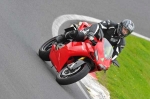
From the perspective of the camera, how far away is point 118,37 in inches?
413

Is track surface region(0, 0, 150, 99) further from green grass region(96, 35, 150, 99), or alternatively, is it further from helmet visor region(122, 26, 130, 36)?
green grass region(96, 35, 150, 99)

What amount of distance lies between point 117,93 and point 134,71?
10.5 feet

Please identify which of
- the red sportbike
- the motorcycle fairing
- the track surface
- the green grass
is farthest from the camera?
the green grass

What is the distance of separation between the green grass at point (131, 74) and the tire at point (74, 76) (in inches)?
108

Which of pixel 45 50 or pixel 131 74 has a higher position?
pixel 45 50

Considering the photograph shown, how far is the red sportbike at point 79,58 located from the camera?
9.45 m

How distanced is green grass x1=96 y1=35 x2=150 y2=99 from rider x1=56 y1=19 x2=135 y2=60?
6.11 ft

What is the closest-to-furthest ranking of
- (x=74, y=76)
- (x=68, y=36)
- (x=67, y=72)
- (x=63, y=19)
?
(x=74, y=76) < (x=67, y=72) < (x=68, y=36) < (x=63, y=19)

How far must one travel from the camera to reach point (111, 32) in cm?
1050

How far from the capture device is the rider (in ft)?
32.8

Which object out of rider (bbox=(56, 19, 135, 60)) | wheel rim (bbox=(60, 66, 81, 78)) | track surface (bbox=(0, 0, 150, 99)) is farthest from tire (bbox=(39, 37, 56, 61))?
wheel rim (bbox=(60, 66, 81, 78))

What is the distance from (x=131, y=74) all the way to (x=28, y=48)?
564cm

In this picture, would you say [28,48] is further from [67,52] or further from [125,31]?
[125,31]

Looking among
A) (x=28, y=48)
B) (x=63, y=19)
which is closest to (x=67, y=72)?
(x=28, y=48)
